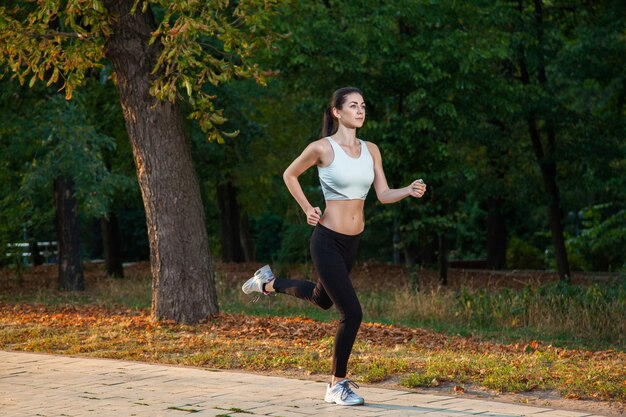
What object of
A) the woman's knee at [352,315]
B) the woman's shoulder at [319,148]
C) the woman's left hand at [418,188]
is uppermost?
the woman's shoulder at [319,148]

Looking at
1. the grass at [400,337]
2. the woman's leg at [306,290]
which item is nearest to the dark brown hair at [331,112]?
the woman's leg at [306,290]

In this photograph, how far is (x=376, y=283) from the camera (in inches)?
947

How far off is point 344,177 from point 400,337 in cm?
509

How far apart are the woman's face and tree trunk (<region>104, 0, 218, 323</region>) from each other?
18.7 ft

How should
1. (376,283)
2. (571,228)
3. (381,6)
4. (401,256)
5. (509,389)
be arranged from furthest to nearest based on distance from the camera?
(571,228) < (401,256) < (376,283) < (381,6) < (509,389)

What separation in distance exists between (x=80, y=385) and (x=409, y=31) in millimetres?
14238

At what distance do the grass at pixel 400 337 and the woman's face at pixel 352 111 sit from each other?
2.17 metres

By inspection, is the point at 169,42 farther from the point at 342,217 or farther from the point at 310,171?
the point at 310,171

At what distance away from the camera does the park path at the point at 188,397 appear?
7.35m

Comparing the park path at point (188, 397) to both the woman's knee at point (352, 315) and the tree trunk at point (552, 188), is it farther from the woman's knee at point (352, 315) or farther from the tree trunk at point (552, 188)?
the tree trunk at point (552, 188)

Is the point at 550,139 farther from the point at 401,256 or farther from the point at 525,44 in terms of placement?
the point at 401,256

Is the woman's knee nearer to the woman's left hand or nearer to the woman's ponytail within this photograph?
the woman's left hand

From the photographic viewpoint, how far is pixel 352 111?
7.71 meters

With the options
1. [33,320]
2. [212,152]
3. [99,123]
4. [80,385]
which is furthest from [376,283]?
[80,385]
